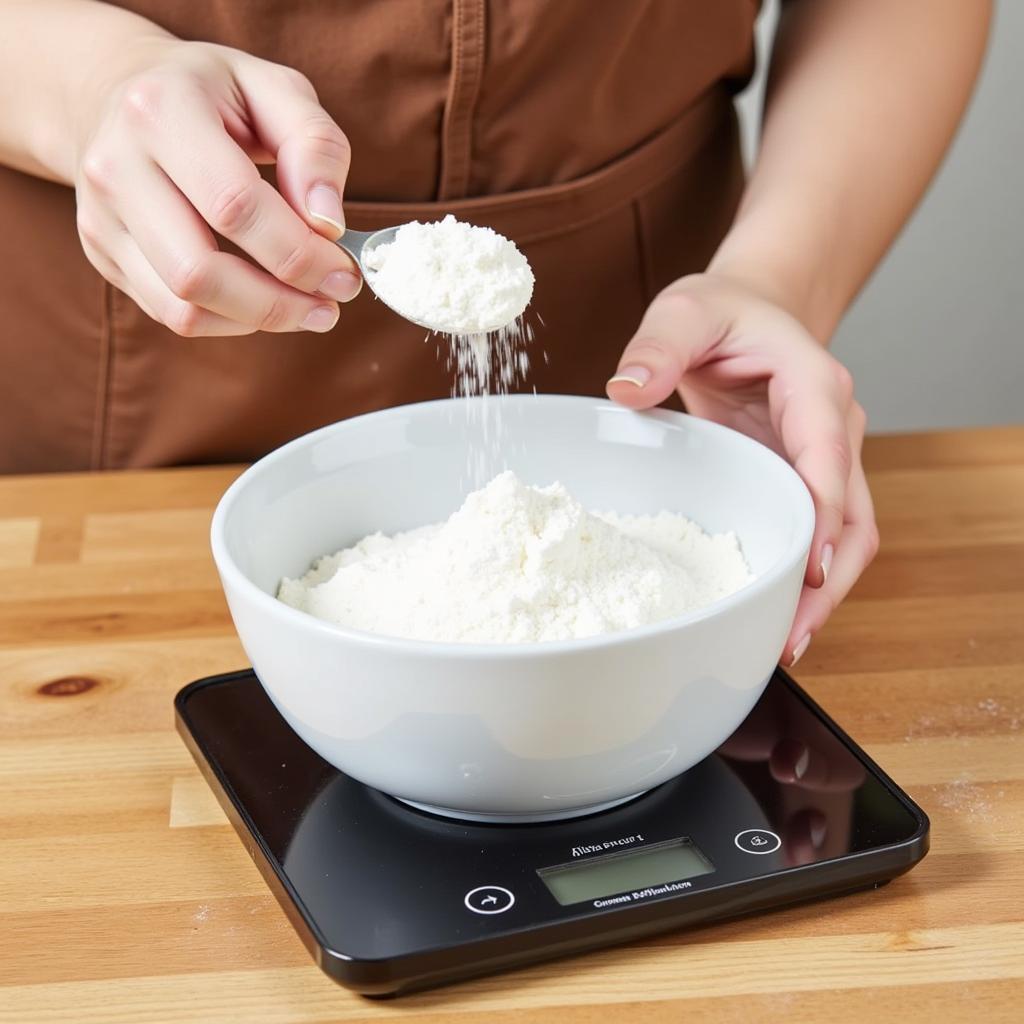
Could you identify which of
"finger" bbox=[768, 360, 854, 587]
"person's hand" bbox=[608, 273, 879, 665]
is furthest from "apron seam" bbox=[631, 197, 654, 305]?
"finger" bbox=[768, 360, 854, 587]

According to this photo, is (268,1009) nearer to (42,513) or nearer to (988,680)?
(988,680)

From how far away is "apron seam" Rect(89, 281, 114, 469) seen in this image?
51.4 inches

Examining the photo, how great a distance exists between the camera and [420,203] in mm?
1252

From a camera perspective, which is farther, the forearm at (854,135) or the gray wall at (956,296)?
the gray wall at (956,296)

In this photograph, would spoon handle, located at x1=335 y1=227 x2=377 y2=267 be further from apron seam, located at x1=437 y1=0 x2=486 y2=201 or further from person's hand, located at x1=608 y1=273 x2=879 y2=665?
apron seam, located at x1=437 y1=0 x2=486 y2=201

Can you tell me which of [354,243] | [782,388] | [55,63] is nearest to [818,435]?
[782,388]

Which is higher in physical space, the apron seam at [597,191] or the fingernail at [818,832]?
the apron seam at [597,191]

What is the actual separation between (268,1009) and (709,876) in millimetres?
242

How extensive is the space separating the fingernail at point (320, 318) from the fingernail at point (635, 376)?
0.21 meters

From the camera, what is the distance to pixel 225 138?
811 millimetres

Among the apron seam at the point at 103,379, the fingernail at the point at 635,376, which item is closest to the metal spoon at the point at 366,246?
the fingernail at the point at 635,376

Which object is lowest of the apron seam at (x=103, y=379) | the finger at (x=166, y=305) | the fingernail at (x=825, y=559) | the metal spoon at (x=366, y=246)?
the apron seam at (x=103, y=379)

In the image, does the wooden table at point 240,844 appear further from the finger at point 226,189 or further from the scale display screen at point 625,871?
the finger at point 226,189

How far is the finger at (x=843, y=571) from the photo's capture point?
0.91 m
